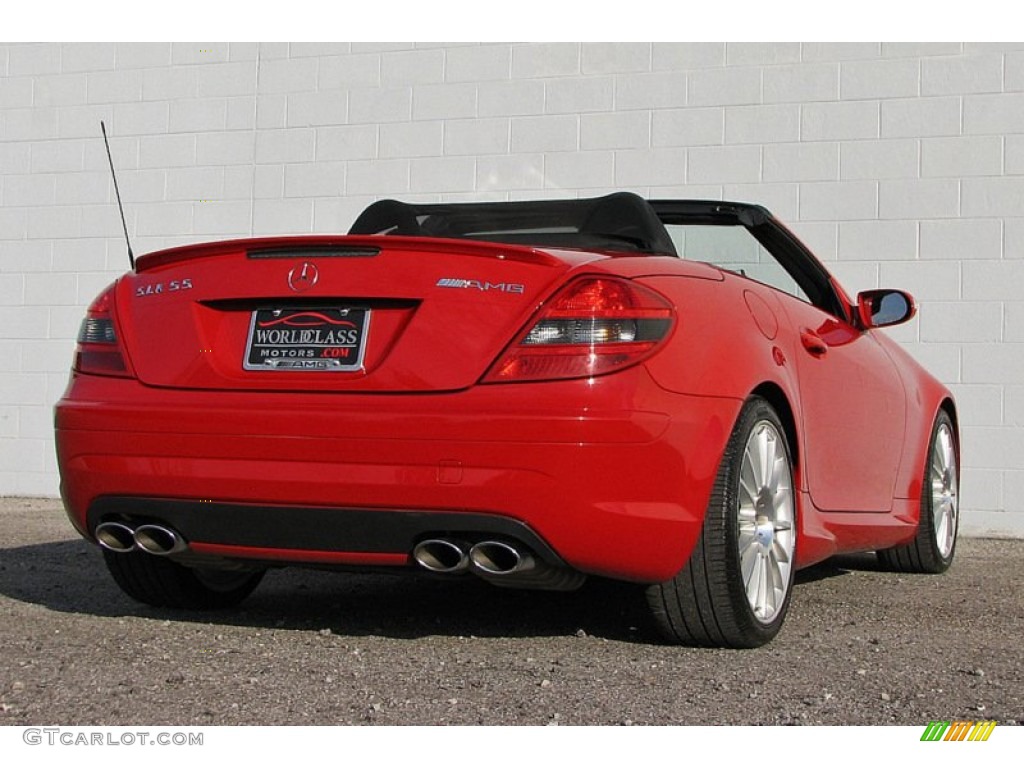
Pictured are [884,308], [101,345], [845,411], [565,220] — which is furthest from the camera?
[884,308]

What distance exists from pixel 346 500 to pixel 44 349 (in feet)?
22.7

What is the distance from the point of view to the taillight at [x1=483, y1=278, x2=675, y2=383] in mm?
3406

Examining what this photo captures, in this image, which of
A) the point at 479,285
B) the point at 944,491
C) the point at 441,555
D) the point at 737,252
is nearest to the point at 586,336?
the point at 479,285

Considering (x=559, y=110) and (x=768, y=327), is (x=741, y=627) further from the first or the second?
(x=559, y=110)

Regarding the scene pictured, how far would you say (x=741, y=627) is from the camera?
3760mm

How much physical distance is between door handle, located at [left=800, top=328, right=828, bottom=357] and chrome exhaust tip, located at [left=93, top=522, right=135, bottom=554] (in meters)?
1.99

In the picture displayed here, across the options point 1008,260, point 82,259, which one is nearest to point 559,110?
point 1008,260

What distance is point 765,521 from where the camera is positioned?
13.1 ft

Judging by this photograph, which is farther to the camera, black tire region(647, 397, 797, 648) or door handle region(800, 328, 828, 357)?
door handle region(800, 328, 828, 357)

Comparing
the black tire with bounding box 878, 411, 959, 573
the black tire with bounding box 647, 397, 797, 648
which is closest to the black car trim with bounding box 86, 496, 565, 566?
the black tire with bounding box 647, 397, 797, 648

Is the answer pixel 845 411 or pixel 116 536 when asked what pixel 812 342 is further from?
pixel 116 536

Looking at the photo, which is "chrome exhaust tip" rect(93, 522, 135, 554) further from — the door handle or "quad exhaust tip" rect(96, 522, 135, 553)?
the door handle

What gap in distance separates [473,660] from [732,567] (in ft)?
2.26

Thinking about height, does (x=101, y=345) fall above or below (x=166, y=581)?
above
